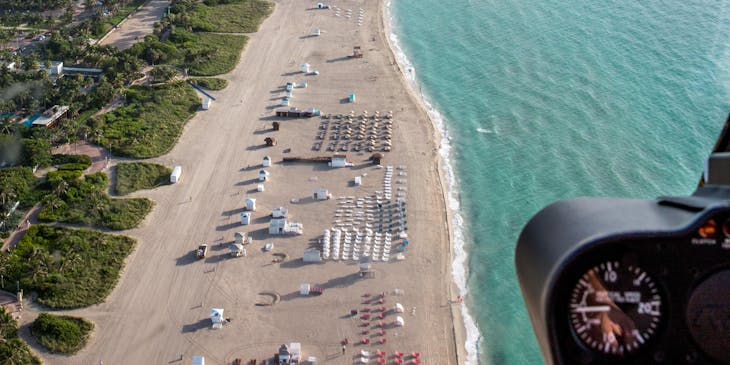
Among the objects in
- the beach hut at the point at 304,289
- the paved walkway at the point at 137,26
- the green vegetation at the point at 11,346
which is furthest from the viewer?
the paved walkway at the point at 137,26

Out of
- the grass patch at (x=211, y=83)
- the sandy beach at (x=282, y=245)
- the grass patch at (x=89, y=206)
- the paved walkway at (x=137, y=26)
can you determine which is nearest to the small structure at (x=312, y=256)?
the sandy beach at (x=282, y=245)

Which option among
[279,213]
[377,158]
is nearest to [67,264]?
[279,213]

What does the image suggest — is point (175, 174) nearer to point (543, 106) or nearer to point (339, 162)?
point (339, 162)

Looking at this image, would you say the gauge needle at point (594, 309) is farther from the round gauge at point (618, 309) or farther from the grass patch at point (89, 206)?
the grass patch at point (89, 206)

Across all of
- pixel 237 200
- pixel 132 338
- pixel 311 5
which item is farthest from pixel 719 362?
pixel 311 5

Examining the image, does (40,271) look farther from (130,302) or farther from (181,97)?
(181,97)
